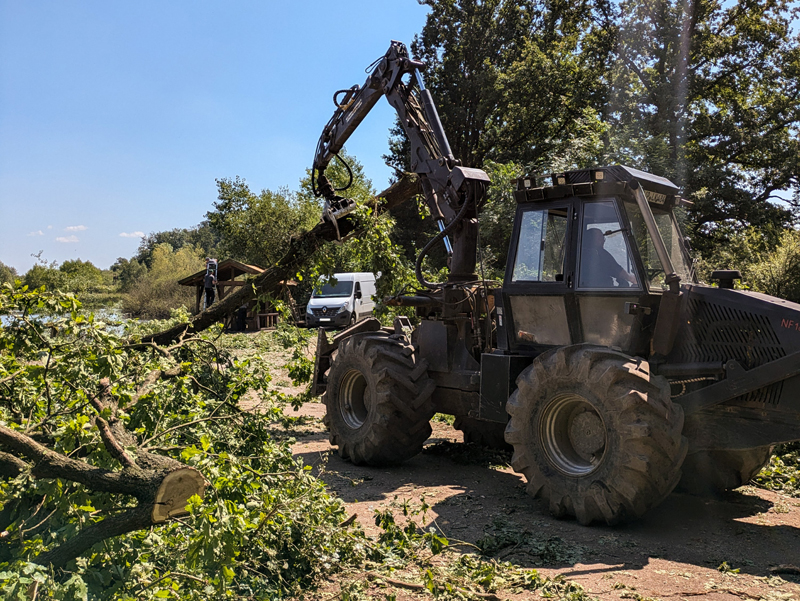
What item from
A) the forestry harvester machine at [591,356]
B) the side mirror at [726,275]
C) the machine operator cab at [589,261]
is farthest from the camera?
the machine operator cab at [589,261]

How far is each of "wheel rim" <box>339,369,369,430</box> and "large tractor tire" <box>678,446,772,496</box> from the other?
3.71 metres

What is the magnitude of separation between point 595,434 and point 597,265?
153 cm

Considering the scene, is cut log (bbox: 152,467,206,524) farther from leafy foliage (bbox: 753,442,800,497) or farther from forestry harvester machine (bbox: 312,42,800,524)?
leafy foliage (bbox: 753,442,800,497)

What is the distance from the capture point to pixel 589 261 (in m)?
6.21

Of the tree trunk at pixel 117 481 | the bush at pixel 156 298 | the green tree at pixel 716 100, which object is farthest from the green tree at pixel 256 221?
the tree trunk at pixel 117 481

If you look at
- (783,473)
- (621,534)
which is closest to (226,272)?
(783,473)

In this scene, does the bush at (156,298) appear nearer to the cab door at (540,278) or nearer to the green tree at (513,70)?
the green tree at (513,70)

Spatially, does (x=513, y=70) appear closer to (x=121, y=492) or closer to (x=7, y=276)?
(x=7, y=276)

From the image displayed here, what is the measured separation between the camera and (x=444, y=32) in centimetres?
3262

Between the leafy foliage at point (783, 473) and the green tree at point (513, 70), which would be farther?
the green tree at point (513, 70)

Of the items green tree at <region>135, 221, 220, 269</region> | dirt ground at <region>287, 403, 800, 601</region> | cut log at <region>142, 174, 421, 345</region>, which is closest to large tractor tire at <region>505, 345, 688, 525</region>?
dirt ground at <region>287, 403, 800, 601</region>

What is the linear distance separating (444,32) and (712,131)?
14732 millimetres

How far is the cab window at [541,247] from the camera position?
6.46 metres

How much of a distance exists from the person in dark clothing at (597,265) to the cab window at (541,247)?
24 centimetres
